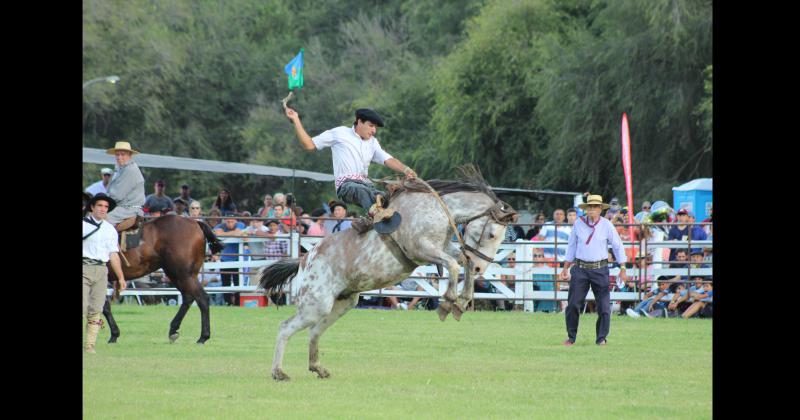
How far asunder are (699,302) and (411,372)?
34.5ft

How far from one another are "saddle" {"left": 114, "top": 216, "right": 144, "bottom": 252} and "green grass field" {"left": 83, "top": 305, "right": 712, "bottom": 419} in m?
1.28

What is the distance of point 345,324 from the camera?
819 inches

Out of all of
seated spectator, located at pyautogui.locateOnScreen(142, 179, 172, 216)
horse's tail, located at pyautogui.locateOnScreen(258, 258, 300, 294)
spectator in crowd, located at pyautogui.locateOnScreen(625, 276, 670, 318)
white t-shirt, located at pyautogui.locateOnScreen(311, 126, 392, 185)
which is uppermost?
white t-shirt, located at pyautogui.locateOnScreen(311, 126, 392, 185)

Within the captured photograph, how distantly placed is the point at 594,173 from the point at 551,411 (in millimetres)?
29865

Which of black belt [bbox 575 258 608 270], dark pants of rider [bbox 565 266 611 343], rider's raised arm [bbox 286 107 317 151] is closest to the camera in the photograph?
rider's raised arm [bbox 286 107 317 151]

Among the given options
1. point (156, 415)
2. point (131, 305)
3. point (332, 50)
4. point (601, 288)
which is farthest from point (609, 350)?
point (332, 50)

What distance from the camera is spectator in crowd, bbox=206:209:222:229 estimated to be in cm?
2537

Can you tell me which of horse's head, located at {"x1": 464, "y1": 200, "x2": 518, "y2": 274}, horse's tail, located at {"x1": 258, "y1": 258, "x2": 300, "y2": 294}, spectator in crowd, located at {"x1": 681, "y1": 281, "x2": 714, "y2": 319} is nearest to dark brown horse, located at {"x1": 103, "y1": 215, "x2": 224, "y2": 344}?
horse's tail, located at {"x1": 258, "y1": 258, "x2": 300, "y2": 294}

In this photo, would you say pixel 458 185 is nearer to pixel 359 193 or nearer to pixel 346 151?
pixel 359 193

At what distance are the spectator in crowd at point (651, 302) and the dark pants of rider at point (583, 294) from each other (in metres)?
5.99

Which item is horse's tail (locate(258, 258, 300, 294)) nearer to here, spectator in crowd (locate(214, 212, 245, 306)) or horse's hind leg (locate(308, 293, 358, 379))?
horse's hind leg (locate(308, 293, 358, 379))

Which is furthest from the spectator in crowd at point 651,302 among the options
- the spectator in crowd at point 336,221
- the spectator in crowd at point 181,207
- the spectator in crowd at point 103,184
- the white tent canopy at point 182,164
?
the white tent canopy at point 182,164

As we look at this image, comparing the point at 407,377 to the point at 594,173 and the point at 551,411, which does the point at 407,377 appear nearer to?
the point at 551,411

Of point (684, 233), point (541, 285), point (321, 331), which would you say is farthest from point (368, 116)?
point (541, 285)
